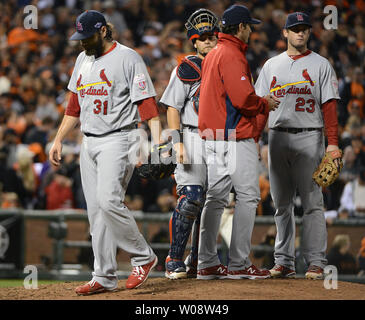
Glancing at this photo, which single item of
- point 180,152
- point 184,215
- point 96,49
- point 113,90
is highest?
point 96,49

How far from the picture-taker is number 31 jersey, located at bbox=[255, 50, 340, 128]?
585 centimetres

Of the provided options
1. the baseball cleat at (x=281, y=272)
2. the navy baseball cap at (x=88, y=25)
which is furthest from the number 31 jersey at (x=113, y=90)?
the baseball cleat at (x=281, y=272)

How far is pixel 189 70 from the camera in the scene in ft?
19.0

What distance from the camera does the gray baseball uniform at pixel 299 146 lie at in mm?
5832

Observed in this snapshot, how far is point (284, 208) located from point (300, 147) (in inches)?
20.8

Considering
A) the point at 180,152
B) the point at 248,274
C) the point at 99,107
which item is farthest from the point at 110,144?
the point at 248,274

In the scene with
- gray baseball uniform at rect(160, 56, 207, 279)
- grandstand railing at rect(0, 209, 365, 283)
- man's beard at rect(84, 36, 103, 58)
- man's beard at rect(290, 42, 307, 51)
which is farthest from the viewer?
grandstand railing at rect(0, 209, 365, 283)

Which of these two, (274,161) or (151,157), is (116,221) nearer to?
(151,157)

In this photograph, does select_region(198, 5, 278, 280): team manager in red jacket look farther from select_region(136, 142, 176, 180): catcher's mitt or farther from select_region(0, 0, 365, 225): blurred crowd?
select_region(0, 0, 365, 225): blurred crowd

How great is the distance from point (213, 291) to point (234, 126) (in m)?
1.29

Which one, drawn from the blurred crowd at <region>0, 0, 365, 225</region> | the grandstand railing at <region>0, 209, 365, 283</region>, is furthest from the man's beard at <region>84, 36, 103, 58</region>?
the grandstand railing at <region>0, 209, 365, 283</region>

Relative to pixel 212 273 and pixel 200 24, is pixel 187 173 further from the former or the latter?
pixel 200 24

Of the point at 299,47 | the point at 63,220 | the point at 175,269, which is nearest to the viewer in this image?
the point at 175,269

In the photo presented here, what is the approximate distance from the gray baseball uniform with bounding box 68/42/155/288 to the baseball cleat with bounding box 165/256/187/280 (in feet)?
2.02
